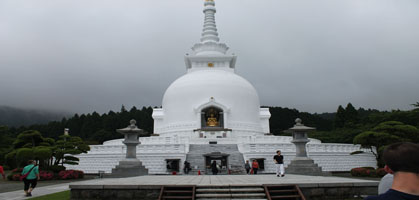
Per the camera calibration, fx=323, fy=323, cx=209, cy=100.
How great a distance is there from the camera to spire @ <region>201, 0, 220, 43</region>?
5238cm

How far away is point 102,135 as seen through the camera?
242ft

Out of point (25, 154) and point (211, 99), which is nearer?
point (25, 154)

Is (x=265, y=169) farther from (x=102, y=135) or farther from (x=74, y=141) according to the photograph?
Answer: (x=102, y=135)

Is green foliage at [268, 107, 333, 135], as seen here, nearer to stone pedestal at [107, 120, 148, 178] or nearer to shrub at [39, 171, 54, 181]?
stone pedestal at [107, 120, 148, 178]

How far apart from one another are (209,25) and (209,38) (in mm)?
2822

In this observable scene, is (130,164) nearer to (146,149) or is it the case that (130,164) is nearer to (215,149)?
(146,149)

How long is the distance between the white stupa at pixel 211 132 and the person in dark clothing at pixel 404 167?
22475mm

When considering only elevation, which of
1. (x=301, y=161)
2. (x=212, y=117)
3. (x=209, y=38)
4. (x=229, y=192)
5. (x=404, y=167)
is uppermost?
(x=209, y=38)

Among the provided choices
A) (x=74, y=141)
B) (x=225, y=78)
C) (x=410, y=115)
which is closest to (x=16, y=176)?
(x=74, y=141)

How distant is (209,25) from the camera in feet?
176

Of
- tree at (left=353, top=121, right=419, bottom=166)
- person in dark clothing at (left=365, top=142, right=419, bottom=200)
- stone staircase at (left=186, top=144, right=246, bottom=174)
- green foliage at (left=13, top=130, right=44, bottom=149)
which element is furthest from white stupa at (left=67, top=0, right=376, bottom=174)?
person in dark clothing at (left=365, top=142, right=419, bottom=200)

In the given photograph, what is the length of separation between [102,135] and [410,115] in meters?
60.4

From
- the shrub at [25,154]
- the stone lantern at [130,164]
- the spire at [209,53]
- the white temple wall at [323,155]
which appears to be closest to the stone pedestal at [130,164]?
the stone lantern at [130,164]

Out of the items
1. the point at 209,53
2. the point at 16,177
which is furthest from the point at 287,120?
the point at 16,177
